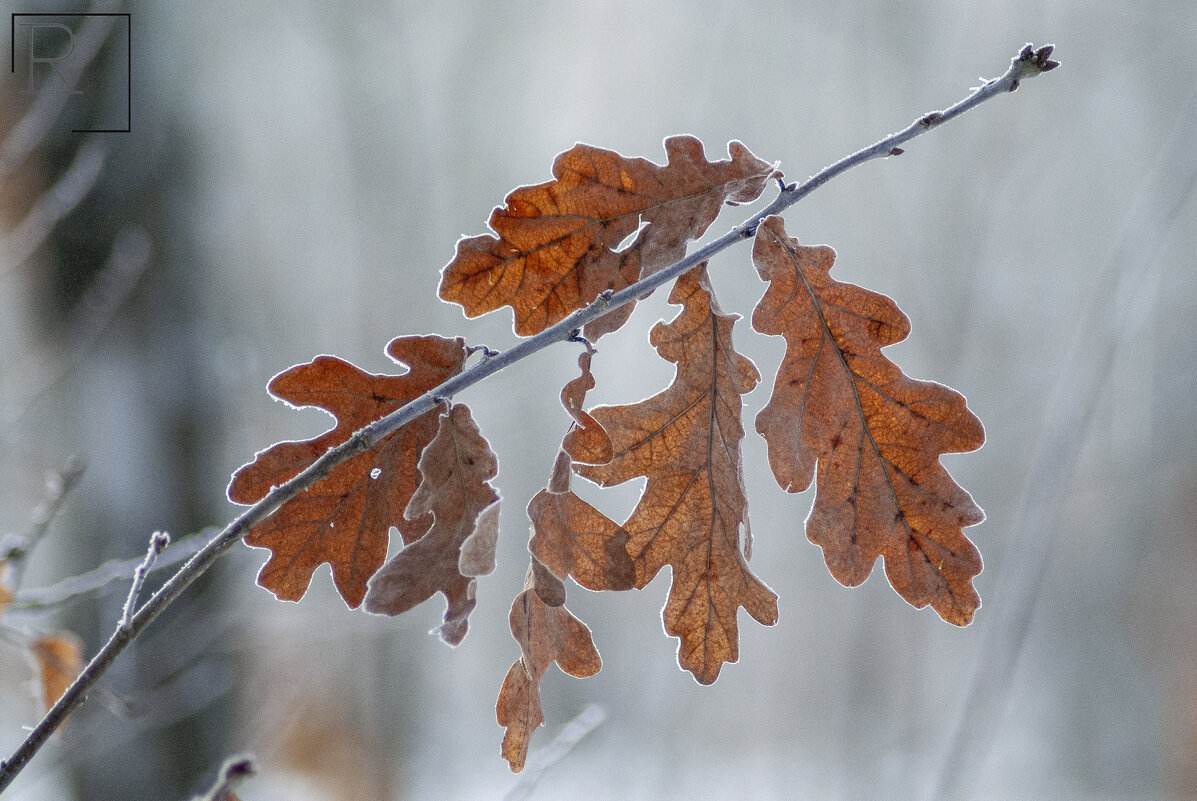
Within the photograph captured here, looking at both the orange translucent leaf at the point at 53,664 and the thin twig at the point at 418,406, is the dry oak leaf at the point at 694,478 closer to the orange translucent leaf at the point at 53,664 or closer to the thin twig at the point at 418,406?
the thin twig at the point at 418,406

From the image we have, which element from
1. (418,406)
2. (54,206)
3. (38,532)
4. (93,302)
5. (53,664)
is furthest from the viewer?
(93,302)

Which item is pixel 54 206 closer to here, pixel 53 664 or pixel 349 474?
pixel 53 664

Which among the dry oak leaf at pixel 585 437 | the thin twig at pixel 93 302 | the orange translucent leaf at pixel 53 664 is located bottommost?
the orange translucent leaf at pixel 53 664

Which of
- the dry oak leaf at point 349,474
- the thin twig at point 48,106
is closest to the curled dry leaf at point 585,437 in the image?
the dry oak leaf at point 349,474

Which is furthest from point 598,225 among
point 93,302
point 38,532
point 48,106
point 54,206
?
point 93,302

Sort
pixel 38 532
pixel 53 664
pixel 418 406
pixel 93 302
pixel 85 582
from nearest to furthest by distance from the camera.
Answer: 1. pixel 418 406
2. pixel 38 532
3. pixel 53 664
4. pixel 85 582
5. pixel 93 302

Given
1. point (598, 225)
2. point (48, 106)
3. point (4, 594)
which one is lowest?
point (4, 594)

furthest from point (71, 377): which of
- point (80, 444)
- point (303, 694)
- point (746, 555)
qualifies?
point (746, 555)
